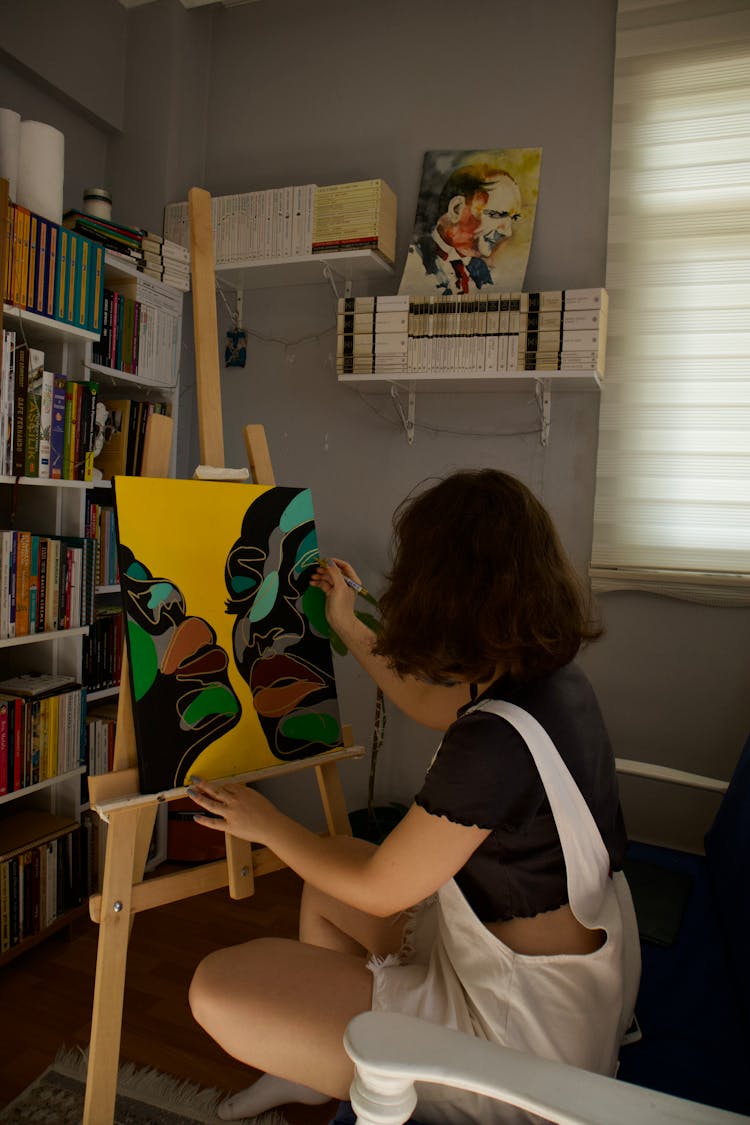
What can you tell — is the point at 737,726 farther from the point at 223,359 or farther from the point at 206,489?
the point at 223,359

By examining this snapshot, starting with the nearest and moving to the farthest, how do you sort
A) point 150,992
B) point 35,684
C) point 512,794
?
point 512,794 < point 150,992 < point 35,684

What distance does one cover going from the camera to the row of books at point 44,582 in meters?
2.12

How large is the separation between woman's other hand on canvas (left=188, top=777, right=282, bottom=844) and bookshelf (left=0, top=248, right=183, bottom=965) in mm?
1029

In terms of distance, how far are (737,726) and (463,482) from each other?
170 centimetres

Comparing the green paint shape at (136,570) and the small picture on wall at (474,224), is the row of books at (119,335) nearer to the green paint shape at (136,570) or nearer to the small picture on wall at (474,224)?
the small picture on wall at (474,224)

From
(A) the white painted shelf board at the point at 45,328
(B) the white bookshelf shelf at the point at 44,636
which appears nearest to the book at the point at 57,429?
(A) the white painted shelf board at the point at 45,328

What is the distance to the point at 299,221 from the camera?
9.14 ft

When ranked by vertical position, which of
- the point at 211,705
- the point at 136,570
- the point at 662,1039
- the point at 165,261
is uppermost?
the point at 165,261

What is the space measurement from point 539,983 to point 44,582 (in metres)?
1.69

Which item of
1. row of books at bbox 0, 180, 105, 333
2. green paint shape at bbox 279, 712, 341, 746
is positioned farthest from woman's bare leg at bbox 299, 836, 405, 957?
row of books at bbox 0, 180, 105, 333

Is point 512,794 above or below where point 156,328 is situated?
below

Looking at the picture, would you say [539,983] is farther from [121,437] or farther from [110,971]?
[121,437]

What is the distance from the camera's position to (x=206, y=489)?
1.62 meters

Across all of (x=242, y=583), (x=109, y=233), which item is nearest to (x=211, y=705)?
(x=242, y=583)
